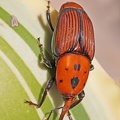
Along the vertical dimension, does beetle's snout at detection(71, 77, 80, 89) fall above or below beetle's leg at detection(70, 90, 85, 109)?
above

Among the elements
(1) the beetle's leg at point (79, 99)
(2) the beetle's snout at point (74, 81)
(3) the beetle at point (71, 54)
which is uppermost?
(3) the beetle at point (71, 54)

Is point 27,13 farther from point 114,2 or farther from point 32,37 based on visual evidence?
point 114,2

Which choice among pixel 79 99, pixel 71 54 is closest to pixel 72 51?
pixel 71 54

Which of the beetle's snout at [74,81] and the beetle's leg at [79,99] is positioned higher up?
the beetle's snout at [74,81]

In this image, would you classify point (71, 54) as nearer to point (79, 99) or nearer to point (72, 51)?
point (72, 51)

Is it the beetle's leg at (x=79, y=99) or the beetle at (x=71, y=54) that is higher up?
the beetle at (x=71, y=54)

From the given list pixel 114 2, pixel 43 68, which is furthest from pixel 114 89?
pixel 114 2

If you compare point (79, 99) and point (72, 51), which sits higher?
point (72, 51)
